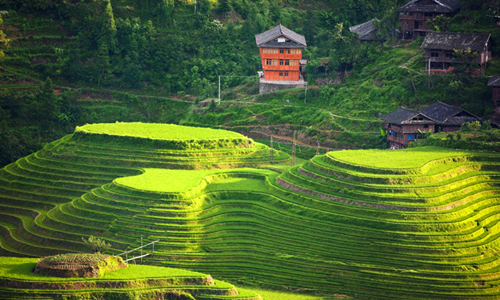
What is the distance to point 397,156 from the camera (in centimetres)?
6619

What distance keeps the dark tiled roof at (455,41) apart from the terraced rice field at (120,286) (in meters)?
40.2

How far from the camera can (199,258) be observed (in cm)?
5819

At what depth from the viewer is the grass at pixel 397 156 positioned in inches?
2472

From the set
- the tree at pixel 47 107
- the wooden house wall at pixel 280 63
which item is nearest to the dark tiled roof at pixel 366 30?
the wooden house wall at pixel 280 63

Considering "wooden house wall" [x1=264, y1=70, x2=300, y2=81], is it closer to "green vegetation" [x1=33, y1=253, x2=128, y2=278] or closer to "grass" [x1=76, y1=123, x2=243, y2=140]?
"grass" [x1=76, y1=123, x2=243, y2=140]

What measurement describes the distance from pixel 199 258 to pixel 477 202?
72.9 ft

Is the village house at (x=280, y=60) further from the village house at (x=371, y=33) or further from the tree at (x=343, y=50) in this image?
the village house at (x=371, y=33)

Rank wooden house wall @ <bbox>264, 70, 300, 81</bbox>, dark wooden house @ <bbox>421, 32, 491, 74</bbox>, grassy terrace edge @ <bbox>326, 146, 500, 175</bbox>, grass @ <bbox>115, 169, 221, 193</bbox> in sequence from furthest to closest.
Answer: wooden house wall @ <bbox>264, 70, 300, 81</bbox>, dark wooden house @ <bbox>421, 32, 491, 74</bbox>, grass @ <bbox>115, 169, 221, 193</bbox>, grassy terrace edge @ <bbox>326, 146, 500, 175</bbox>

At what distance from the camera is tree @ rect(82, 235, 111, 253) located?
58.2 meters

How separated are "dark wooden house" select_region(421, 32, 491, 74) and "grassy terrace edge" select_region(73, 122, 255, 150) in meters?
21.2

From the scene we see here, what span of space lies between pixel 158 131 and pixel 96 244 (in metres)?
21.8

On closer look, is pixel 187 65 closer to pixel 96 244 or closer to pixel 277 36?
pixel 277 36

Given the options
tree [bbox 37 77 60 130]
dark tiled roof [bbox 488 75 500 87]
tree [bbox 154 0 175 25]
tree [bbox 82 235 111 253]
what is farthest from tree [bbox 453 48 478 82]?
tree [bbox 37 77 60 130]

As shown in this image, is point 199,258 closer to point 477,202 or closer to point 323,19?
point 477,202
